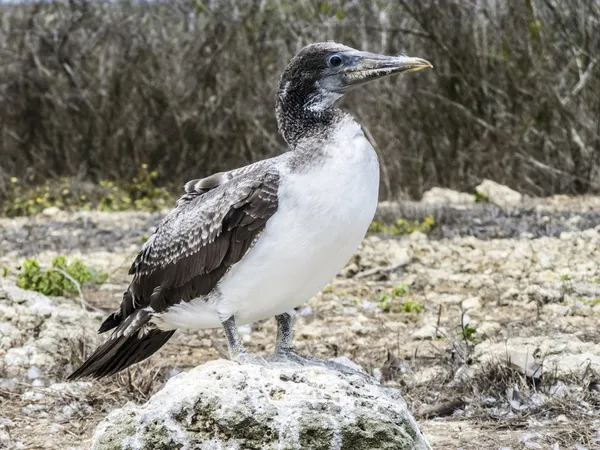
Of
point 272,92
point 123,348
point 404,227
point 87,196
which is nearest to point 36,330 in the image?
point 123,348

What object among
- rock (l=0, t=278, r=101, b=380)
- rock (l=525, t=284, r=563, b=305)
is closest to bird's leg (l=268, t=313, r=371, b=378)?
rock (l=0, t=278, r=101, b=380)

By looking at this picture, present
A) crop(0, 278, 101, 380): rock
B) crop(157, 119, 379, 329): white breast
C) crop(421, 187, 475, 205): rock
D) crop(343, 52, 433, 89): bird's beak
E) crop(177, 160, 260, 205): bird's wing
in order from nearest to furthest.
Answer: crop(157, 119, 379, 329): white breast → crop(343, 52, 433, 89): bird's beak → crop(177, 160, 260, 205): bird's wing → crop(0, 278, 101, 380): rock → crop(421, 187, 475, 205): rock

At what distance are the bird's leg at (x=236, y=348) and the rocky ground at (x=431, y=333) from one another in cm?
80

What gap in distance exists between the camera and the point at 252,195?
10.6 ft

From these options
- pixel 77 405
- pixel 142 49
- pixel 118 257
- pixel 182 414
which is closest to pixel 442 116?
pixel 142 49

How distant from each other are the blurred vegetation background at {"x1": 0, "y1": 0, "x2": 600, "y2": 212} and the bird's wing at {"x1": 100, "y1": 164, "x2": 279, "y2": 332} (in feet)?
21.7

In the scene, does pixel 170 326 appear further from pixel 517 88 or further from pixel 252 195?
pixel 517 88

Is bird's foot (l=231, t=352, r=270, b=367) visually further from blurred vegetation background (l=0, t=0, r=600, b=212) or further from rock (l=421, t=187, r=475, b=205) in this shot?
blurred vegetation background (l=0, t=0, r=600, b=212)

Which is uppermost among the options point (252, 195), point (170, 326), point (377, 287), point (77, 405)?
point (252, 195)

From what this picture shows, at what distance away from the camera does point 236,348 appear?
10.8 ft

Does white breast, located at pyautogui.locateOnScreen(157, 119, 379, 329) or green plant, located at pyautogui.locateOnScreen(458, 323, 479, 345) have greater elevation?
white breast, located at pyautogui.locateOnScreen(157, 119, 379, 329)

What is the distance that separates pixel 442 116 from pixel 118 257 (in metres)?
5.02

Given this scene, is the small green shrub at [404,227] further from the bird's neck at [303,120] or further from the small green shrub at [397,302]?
the bird's neck at [303,120]

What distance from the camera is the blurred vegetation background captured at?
1038 centimetres
